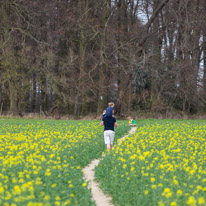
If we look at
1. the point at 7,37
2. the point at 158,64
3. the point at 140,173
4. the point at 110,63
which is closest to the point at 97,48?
the point at 110,63

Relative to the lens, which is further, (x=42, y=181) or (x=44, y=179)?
(x=44, y=179)

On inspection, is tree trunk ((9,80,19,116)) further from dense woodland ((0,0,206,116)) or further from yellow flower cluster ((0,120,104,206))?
yellow flower cluster ((0,120,104,206))

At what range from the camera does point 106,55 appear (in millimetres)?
36156

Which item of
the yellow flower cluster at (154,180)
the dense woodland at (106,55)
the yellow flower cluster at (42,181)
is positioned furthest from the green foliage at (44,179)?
the dense woodland at (106,55)

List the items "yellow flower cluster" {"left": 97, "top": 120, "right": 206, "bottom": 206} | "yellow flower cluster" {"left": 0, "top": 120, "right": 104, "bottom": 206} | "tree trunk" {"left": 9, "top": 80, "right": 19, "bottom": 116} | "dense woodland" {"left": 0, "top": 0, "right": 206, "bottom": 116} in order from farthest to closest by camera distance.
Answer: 1. "tree trunk" {"left": 9, "top": 80, "right": 19, "bottom": 116}
2. "dense woodland" {"left": 0, "top": 0, "right": 206, "bottom": 116}
3. "yellow flower cluster" {"left": 97, "top": 120, "right": 206, "bottom": 206}
4. "yellow flower cluster" {"left": 0, "top": 120, "right": 104, "bottom": 206}

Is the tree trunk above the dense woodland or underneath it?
underneath

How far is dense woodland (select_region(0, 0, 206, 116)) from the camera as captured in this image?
35.4 metres

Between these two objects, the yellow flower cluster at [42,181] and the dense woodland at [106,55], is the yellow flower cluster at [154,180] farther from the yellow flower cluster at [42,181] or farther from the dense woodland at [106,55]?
the dense woodland at [106,55]

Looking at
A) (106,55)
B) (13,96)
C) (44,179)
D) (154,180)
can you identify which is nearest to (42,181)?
(44,179)

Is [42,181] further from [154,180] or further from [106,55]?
[106,55]

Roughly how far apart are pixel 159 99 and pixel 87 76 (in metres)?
8.17

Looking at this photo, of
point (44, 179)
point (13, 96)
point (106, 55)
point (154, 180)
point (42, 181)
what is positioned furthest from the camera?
point (13, 96)

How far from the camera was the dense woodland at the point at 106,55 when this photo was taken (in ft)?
116

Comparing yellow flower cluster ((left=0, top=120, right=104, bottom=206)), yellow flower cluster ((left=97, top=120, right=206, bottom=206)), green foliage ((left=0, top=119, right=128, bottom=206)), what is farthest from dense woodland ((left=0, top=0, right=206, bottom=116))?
yellow flower cluster ((left=97, top=120, right=206, bottom=206))
